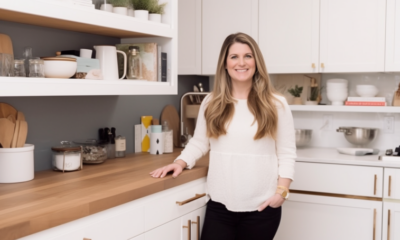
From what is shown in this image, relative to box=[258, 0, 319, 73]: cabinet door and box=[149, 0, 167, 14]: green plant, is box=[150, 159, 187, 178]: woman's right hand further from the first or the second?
box=[258, 0, 319, 73]: cabinet door

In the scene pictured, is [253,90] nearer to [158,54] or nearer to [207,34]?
[158,54]

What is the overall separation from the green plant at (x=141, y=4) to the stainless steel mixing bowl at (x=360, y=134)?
1.82m

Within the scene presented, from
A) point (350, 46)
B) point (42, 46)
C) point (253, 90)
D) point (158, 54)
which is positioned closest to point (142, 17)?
point (158, 54)

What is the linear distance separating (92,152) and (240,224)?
90 cm

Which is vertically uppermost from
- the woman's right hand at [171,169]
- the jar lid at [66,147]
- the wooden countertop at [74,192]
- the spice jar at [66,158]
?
the jar lid at [66,147]

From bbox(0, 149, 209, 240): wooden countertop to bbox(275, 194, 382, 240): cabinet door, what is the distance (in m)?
0.98

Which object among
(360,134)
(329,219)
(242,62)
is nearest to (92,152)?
(242,62)

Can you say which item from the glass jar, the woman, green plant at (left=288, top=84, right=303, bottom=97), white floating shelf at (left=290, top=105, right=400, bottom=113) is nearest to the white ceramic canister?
the glass jar

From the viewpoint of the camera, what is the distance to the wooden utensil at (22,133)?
86.0 inches

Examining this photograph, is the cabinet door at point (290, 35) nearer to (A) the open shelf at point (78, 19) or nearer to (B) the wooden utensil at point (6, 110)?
(A) the open shelf at point (78, 19)

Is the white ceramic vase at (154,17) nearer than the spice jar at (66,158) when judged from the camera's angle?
No

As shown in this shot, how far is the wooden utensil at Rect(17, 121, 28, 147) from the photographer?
7.17 ft

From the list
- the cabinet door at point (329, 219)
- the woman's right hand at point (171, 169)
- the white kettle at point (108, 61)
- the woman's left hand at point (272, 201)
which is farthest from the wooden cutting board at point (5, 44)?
the cabinet door at point (329, 219)

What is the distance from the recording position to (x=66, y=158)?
2.42m
